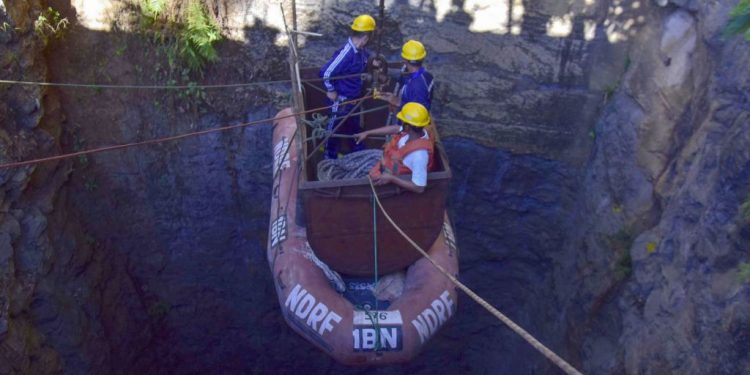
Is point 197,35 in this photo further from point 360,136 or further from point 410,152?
point 410,152

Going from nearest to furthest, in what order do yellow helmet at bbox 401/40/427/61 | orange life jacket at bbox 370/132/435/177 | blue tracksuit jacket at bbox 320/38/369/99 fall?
orange life jacket at bbox 370/132/435/177 < yellow helmet at bbox 401/40/427/61 < blue tracksuit jacket at bbox 320/38/369/99

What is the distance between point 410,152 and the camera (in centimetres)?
454

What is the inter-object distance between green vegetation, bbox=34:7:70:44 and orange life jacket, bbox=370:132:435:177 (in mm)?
4055

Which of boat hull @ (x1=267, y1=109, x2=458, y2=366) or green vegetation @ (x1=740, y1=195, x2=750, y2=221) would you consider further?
boat hull @ (x1=267, y1=109, x2=458, y2=366)

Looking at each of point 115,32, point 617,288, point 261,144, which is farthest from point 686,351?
point 115,32

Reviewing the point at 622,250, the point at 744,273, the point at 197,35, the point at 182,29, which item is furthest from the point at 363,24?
the point at 744,273

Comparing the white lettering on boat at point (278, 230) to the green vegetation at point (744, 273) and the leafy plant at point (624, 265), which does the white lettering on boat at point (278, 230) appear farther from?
the green vegetation at point (744, 273)

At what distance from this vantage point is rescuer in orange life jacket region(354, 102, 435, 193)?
14.7ft

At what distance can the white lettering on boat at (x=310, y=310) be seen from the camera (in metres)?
4.54

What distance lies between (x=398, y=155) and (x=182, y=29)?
3.53 meters

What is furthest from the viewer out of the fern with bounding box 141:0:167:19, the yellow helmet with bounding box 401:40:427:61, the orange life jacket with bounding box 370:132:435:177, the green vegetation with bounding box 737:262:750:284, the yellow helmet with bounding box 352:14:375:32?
the fern with bounding box 141:0:167:19

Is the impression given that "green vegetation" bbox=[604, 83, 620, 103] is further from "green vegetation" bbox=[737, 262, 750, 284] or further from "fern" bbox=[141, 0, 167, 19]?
"fern" bbox=[141, 0, 167, 19]

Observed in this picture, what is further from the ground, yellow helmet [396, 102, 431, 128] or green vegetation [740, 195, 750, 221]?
yellow helmet [396, 102, 431, 128]

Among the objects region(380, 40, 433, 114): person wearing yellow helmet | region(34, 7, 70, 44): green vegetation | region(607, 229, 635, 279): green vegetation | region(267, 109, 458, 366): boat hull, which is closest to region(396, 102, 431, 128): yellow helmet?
region(380, 40, 433, 114): person wearing yellow helmet
